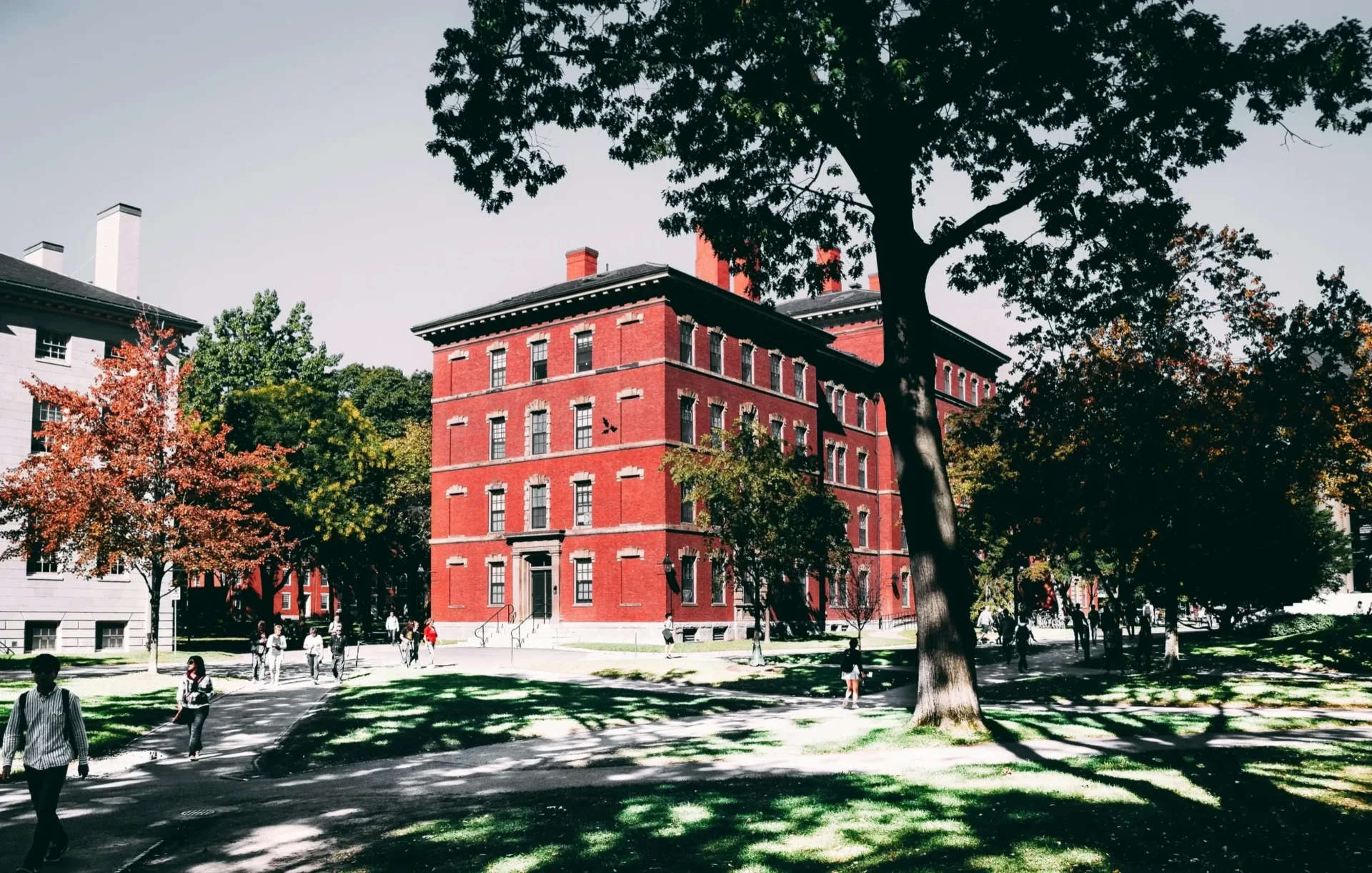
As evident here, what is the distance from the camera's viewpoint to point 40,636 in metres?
40.1

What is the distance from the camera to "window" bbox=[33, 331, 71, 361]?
1642 inches

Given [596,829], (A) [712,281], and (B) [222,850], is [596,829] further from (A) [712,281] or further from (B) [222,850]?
(A) [712,281]

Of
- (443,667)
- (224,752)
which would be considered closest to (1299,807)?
(224,752)

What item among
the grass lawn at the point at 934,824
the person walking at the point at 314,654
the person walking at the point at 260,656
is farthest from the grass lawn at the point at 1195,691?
the person walking at the point at 260,656

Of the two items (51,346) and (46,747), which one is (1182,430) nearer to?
(46,747)

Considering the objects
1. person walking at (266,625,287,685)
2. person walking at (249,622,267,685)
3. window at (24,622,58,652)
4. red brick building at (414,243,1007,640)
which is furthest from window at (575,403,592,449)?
window at (24,622,58,652)

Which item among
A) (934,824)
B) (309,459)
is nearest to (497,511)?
(309,459)

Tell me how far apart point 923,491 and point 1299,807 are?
724cm

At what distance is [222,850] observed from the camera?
9664 mm

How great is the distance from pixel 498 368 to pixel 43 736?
43.5 m

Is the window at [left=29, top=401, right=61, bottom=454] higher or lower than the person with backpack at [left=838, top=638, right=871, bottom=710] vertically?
higher

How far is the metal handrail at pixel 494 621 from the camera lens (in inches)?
1903

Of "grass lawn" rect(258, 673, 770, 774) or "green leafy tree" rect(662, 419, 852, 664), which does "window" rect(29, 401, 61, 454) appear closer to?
"grass lawn" rect(258, 673, 770, 774)

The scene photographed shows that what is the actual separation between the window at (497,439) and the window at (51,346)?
18.0m
